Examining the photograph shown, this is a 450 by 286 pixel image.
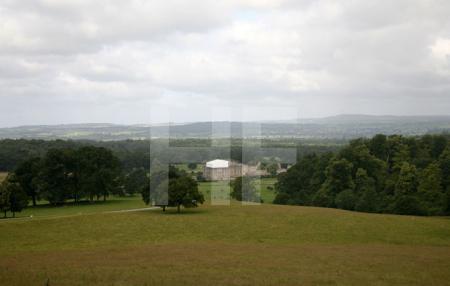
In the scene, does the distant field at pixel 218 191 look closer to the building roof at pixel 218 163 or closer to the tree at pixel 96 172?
the building roof at pixel 218 163

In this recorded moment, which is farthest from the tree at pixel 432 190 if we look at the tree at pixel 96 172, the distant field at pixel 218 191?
the tree at pixel 96 172

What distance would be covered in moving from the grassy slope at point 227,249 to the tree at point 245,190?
7.77m

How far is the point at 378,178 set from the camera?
64.6 m

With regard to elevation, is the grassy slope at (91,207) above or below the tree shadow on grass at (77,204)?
above

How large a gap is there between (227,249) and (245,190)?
30402 mm

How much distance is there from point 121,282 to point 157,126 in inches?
1295

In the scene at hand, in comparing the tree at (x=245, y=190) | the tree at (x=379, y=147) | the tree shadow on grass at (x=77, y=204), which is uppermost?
the tree at (x=379, y=147)

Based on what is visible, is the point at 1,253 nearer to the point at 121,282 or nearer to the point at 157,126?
the point at 121,282

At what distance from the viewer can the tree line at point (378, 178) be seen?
5509cm

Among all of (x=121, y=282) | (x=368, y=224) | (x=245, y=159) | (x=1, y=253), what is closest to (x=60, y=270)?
(x=121, y=282)

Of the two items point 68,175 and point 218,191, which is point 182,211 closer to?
point 218,191

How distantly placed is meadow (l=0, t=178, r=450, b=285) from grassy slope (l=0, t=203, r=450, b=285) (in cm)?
5

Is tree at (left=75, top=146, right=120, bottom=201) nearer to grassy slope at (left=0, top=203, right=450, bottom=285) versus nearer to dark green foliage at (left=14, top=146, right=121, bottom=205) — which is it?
dark green foliage at (left=14, top=146, right=121, bottom=205)

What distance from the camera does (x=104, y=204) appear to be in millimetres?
59062
